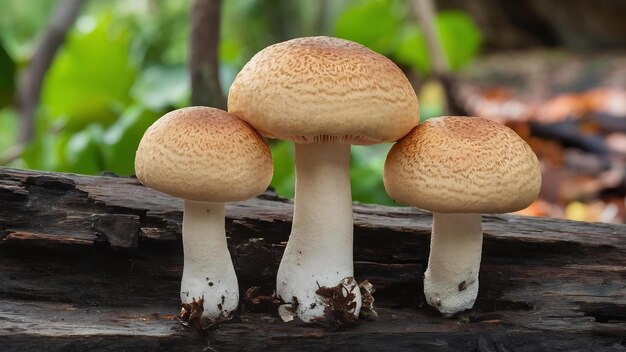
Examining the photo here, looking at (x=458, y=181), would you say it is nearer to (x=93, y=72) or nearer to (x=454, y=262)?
(x=454, y=262)

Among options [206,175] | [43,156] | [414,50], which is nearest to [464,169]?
[206,175]

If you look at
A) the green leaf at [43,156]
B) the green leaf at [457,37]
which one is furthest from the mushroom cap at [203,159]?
the green leaf at [457,37]

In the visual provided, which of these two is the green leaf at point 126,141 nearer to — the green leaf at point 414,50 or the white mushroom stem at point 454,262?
the white mushroom stem at point 454,262

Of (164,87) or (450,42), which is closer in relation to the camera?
(164,87)

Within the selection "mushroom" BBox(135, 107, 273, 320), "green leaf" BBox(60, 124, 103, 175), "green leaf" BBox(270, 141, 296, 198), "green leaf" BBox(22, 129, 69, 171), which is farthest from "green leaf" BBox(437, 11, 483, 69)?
"mushroom" BBox(135, 107, 273, 320)

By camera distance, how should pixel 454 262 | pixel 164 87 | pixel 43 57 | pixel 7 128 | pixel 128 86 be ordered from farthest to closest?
1. pixel 7 128
2. pixel 128 86
3. pixel 164 87
4. pixel 43 57
5. pixel 454 262
